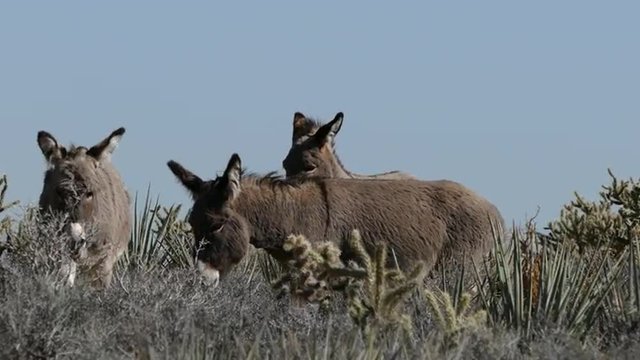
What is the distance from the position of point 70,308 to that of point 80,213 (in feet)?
14.7

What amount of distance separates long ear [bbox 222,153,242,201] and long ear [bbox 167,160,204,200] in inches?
14.8

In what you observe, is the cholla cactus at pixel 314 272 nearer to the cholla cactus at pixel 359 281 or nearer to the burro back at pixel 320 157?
the cholla cactus at pixel 359 281

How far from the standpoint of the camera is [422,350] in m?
8.72

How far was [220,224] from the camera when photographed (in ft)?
54.2

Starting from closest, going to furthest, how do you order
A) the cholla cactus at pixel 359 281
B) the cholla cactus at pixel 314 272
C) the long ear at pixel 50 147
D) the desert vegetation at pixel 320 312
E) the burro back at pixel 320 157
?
1. the desert vegetation at pixel 320 312
2. the cholla cactus at pixel 359 281
3. the cholla cactus at pixel 314 272
4. the long ear at pixel 50 147
5. the burro back at pixel 320 157

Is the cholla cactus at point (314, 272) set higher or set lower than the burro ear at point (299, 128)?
lower

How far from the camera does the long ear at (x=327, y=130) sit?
22047 millimetres

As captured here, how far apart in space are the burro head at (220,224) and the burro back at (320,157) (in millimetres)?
5011

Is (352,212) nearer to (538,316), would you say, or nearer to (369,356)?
(538,316)

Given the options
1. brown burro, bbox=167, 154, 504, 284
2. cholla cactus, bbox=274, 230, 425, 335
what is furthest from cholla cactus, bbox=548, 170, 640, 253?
cholla cactus, bbox=274, 230, 425, 335

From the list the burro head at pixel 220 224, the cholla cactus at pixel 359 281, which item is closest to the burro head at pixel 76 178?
the burro head at pixel 220 224

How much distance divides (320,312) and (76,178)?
11.6ft

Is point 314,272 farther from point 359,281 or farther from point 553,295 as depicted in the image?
point 553,295

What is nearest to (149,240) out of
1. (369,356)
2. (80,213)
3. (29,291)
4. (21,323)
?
(80,213)
